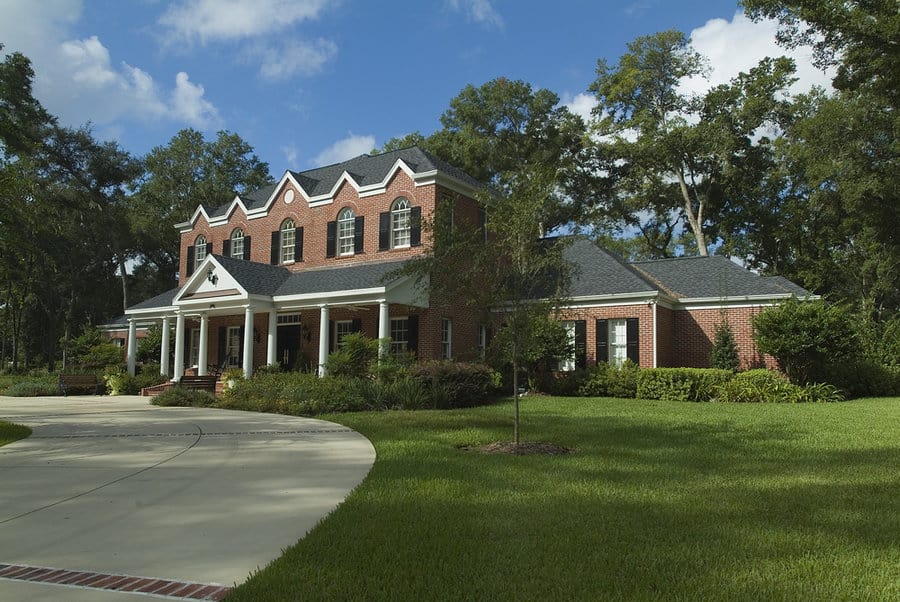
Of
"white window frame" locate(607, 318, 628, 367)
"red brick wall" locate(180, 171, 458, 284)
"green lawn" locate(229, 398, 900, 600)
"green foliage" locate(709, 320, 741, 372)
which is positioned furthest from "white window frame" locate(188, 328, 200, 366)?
"green foliage" locate(709, 320, 741, 372)

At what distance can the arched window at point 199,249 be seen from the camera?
92.8ft

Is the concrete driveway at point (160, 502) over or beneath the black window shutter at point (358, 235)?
beneath

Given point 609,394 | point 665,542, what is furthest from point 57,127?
point 665,542

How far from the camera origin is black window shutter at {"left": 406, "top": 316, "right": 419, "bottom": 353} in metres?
20.6

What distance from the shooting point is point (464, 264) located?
9898 millimetres

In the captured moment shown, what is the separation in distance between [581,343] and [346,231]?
31.2 feet

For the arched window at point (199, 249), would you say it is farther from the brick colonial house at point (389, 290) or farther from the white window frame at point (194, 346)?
the brick colonial house at point (389, 290)

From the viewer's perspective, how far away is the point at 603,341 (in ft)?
71.7

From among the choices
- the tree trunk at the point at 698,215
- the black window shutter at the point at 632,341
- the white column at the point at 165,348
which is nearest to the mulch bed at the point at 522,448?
the black window shutter at the point at 632,341

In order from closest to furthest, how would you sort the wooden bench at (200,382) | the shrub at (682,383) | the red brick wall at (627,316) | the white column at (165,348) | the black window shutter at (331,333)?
the shrub at (682,383) < the red brick wall at (627,316) < the wooden bench at (200,382) < the black window shutter at (331,333) < the white column at (165,348)

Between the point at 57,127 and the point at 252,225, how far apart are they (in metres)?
21.2

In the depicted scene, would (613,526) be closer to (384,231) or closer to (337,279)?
(337,279)

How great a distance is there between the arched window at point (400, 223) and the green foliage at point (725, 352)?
Result: 36.2ft

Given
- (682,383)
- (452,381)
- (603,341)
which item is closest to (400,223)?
(452,381)
